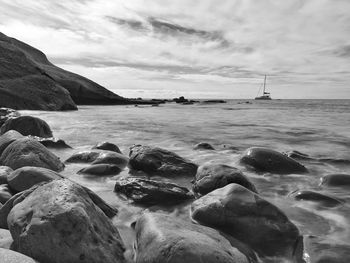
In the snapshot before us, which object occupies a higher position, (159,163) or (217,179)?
(217,179)

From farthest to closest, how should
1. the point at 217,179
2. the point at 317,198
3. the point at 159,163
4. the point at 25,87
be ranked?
the point at 25,87 < the point at 159,163 < the point at 217,179 < the point at 317,198

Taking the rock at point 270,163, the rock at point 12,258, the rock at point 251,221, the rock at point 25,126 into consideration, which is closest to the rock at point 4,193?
the rock at point 12,258

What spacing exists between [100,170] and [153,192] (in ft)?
6.68

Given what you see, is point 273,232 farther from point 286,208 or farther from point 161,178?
point 161,178

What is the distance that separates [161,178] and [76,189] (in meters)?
3.29

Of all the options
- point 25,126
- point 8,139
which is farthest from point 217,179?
point 25,126

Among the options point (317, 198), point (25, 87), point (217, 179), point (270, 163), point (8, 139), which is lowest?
point (317, 198)

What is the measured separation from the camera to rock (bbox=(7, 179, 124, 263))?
2.85 metres

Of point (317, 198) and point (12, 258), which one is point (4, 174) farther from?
point (317, 198)

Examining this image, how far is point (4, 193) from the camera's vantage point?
451 cm

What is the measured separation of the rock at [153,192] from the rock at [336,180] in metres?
2.92

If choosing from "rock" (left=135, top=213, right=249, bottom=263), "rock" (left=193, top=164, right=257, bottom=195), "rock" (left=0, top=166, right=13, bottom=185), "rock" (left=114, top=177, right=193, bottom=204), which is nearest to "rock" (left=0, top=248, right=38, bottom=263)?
"rock" (left=135, top=213, right=249, bottom=263)

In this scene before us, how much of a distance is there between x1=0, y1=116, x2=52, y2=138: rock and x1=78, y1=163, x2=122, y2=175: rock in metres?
5.16

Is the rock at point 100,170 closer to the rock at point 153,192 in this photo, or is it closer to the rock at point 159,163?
the rock at point 159,163
